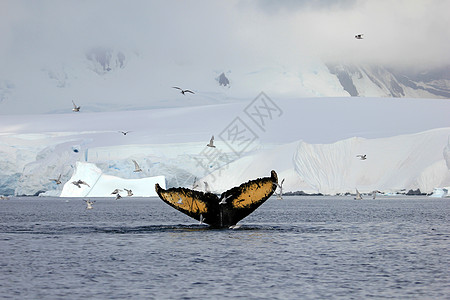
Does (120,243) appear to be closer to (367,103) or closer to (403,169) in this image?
(403,169)

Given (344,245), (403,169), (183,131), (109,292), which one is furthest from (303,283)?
(183,131)

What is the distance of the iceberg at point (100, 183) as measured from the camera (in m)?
95.9

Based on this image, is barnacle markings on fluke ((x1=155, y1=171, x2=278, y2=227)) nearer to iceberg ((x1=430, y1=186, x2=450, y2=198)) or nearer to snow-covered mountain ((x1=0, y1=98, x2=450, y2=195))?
snow-covered mountain ((x1=0, y1=98, x2=450, y2=195))

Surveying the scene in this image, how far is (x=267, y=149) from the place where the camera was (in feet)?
373

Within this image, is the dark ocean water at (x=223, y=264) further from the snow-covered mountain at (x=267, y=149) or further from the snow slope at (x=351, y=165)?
the snow slope at (x=351, y=165)

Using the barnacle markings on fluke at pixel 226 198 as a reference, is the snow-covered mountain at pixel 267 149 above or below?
above

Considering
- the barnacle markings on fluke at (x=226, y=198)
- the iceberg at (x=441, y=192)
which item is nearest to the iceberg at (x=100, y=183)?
the iceberg at (x=441, y=192)

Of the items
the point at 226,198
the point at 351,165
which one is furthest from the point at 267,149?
the point at 226,198

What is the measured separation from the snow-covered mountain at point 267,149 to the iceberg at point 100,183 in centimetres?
110

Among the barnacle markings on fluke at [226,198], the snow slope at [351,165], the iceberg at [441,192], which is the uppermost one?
the snow slope at [351,165]

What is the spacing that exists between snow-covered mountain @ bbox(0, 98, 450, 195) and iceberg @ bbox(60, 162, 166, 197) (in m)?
1.10

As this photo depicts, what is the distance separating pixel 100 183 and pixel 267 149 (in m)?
29.0

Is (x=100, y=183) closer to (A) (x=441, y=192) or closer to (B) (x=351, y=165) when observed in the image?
(B) (x=351, y=165)

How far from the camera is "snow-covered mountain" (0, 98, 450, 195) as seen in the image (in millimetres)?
102062
